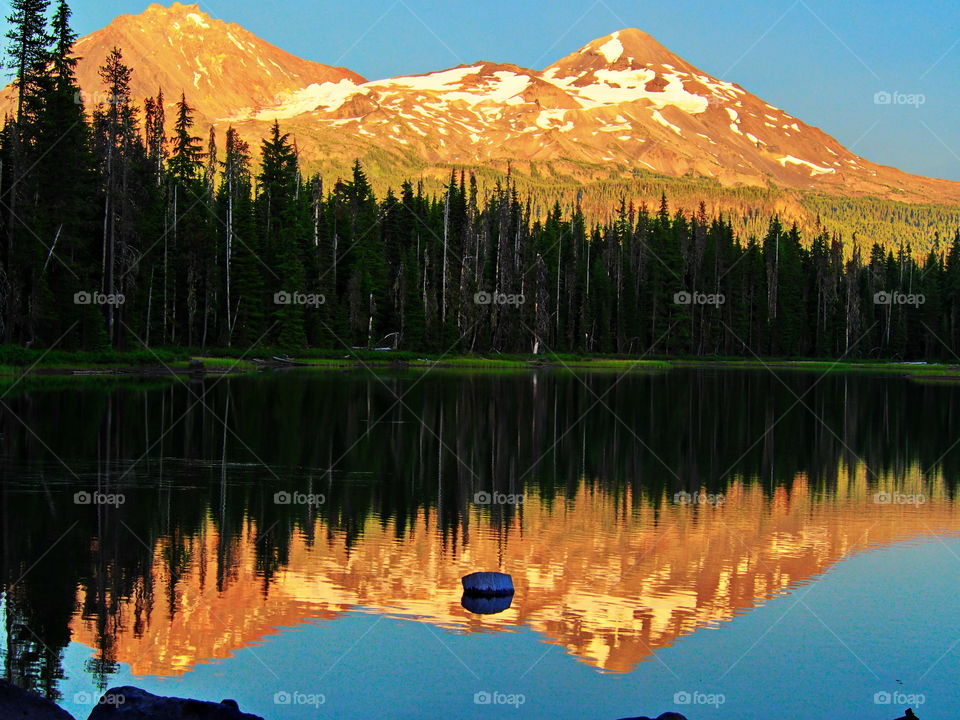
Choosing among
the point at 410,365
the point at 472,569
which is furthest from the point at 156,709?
the point at 410,365

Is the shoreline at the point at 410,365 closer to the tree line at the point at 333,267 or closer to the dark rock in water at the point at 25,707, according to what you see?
the tree line at the point at 333,267

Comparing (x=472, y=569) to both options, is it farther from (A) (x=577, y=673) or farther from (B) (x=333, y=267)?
Result: (B) (x=333, y=267)

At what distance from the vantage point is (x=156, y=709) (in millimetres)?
11891

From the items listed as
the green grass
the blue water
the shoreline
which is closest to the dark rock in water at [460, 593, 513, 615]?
the blue water

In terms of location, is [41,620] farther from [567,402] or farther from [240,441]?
[567,402]

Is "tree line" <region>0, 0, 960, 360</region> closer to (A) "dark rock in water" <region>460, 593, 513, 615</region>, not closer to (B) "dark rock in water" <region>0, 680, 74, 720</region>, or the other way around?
(A) "dark rock in water" <region>460, 593, 513, 615</region>

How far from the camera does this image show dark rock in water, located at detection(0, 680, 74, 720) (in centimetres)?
1175

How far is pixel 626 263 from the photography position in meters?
157

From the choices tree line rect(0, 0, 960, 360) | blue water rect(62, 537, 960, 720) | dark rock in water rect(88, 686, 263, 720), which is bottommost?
blue water rect(62, 537, 960, 720)

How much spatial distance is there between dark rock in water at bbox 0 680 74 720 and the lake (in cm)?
89

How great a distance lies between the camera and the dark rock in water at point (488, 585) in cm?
1827

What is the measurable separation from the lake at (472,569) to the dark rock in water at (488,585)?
12.1 inches

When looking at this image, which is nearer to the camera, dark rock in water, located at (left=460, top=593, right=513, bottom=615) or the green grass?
dark rock in water, located at (left=460, top=593, right=513, bottom=615)

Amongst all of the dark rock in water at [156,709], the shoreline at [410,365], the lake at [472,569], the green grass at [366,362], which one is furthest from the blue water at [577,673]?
the green grass at [366,362]
